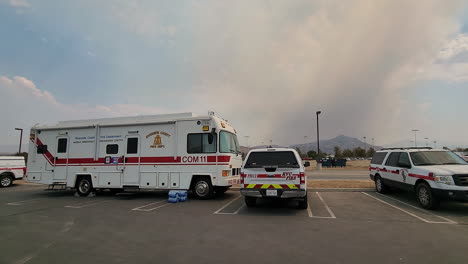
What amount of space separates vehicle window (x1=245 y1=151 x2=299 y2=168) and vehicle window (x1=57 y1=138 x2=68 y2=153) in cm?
972

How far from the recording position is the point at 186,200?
10109mm

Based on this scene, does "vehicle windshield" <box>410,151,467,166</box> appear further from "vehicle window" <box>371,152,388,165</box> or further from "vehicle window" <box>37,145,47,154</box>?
"vehicle window" <box>37,145,47,154</box>

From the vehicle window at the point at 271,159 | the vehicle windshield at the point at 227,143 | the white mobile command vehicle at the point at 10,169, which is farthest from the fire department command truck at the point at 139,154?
the white mobile command vehicle at the point at 10,169

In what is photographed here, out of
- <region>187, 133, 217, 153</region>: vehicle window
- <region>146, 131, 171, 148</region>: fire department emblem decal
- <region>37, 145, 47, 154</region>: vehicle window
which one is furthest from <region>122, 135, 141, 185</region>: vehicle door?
<region>37, 145, 47, 154</region>: vehicle window

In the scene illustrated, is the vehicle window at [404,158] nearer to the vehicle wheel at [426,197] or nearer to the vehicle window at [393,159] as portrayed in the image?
the vehicle window at [393,159]

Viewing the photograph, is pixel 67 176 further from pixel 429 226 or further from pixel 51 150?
pixel 429 226

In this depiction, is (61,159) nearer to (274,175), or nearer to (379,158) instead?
(274,175)

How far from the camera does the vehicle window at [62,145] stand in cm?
1223

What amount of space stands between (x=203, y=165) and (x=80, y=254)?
5918 mm

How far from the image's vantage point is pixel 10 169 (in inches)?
677

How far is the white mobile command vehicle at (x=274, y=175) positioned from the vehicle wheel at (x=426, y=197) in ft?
12.9

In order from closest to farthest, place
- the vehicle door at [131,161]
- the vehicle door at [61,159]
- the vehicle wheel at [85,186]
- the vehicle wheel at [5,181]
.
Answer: the vehicle door at [131,161]
the vehicle wheel at [85,186]
the vehicle door at [61,159]
the vehicle wheel at [5,181]

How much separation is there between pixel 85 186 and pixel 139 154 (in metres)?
3.40

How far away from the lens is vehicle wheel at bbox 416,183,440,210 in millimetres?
7758
